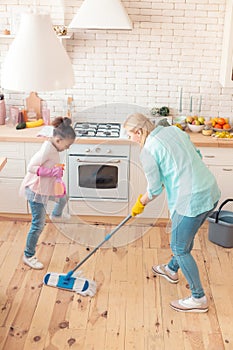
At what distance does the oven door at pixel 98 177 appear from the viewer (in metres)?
3.67

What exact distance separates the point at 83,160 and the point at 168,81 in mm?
1170

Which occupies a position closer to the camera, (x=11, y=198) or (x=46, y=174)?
(x=46, y=174)

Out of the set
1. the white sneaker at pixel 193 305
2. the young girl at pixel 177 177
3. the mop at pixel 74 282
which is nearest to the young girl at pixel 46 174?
the mop at pixel 74 282

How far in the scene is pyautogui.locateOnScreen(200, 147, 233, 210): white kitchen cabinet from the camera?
419 centimetres

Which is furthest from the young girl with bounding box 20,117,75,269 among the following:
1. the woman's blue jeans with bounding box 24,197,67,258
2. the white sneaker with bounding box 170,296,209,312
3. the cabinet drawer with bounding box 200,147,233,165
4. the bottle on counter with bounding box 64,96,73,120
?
the cabinet drawer with bounding box 200,147,233,165

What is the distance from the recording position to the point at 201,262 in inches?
154

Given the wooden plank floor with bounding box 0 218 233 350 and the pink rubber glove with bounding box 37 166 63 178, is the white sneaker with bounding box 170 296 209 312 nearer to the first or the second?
the wooden plank floor with bounding box 0 218 233 350

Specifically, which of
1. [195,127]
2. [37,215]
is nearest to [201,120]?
[195,127]

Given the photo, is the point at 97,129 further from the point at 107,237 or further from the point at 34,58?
the point at 34,58

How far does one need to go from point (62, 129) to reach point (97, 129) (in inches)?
36.7

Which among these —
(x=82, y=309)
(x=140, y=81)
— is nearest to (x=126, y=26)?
(x=140, y=81)

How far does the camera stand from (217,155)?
4203 mm

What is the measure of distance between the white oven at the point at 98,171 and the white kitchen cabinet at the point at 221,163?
0.65 meters

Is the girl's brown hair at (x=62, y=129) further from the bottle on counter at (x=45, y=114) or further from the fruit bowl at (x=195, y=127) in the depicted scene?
the fruit bowl at (x=195, y=127)
